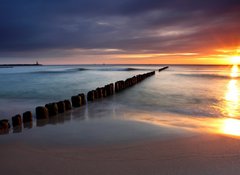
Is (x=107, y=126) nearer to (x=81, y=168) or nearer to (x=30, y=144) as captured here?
(x=30, y=144)

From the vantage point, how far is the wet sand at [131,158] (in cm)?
395

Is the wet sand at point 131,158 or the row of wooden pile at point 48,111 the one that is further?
the row of wooden pile at point 48,111

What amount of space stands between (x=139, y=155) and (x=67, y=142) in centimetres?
176

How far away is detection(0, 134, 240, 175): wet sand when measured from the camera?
155 inches

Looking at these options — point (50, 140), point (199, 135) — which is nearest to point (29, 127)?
point (50, 140)

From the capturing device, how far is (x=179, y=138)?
5629 millimetres

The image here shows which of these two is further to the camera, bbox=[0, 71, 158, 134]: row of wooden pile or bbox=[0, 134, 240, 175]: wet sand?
bbox=[0, 71, 158, 134]: row of wooden pile

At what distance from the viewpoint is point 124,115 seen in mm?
8703

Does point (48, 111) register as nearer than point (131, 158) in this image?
No

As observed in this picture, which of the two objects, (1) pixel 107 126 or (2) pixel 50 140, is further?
(1) pixel 107 126

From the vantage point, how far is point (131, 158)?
442 cm

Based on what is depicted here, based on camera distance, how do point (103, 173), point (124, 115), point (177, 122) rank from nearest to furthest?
1. point (103, 173)
2. point (177, 122)
3. point (124, 115)

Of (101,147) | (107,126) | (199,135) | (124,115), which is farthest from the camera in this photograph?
(124,115)

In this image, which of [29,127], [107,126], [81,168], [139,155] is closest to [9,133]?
[29,127]
